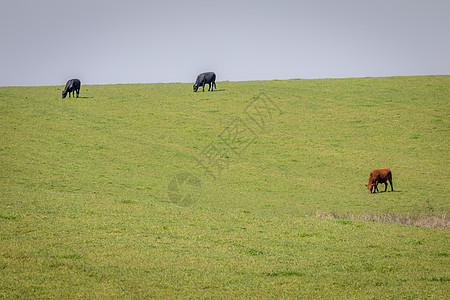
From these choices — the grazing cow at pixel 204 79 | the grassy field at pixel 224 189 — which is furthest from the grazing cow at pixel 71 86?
the grazing cow at pixel 204 79

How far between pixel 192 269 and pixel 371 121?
3240cm

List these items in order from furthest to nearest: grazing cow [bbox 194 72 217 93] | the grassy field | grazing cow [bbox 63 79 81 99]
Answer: grazing cow [bbox 194 72 217 93], grazing cow [bbox 63 79 81 99], the grassy field

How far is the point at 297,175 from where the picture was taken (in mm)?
27594

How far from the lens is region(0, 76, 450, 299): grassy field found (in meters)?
9.30

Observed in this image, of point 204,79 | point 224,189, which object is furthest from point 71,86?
point 224,189

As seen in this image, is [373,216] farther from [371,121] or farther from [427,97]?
[427,97]

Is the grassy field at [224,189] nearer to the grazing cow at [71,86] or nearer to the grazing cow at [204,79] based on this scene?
the grazing cow at [204,79]

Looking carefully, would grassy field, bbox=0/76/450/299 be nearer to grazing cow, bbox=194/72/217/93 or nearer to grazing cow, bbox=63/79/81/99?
grazing cow, bbox=194/72/217/93

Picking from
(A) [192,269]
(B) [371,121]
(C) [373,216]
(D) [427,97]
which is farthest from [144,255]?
(D) [427,97]

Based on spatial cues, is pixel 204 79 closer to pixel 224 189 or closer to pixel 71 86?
pixel 71 86

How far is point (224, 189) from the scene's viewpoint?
24.2 m

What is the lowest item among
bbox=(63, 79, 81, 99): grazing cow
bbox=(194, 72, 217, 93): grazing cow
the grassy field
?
the grassy field

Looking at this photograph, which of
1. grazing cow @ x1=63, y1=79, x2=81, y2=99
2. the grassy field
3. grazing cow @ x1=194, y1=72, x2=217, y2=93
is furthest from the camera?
grazing cow @ x1=194, y1=72, x2=217, y2=93

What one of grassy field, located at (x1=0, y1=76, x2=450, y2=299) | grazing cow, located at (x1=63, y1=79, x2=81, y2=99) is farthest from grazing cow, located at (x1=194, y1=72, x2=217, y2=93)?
grazing cow, located at (x1=63, y1=79, x2=81, y2=99)
